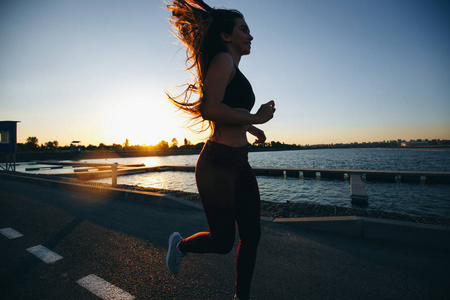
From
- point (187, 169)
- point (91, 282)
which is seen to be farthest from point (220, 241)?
point (187, 169)

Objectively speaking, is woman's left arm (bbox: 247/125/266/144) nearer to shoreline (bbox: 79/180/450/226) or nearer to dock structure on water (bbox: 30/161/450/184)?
shoreline (bbox: 79/180/450/226)

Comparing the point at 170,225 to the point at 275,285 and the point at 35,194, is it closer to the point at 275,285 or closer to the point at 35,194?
the point at 275,285

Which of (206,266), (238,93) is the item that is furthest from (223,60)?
(206,266)

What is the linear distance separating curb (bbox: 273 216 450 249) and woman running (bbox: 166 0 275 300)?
8.35 ft

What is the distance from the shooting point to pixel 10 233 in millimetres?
3523

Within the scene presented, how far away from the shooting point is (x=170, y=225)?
4.03 m

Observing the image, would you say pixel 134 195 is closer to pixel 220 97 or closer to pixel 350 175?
pixel 220 97

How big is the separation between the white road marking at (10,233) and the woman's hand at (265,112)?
4.26m

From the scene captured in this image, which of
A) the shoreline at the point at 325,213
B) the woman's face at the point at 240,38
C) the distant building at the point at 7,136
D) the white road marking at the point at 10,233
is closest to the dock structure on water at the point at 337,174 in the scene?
the distant building at the point at 7,136

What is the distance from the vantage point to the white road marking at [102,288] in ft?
6.32

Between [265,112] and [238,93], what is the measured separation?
0.75 ft

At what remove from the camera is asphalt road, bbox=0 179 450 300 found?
202cm

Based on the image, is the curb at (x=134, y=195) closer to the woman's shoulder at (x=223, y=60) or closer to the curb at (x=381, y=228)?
the curb at (x=381, y=228)

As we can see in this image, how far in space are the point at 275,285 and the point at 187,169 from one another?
23.0m
